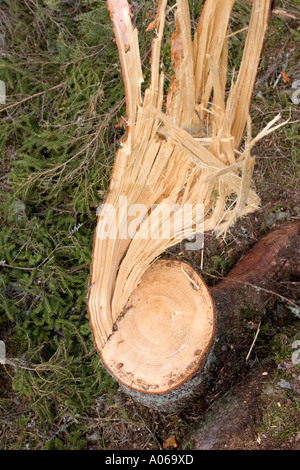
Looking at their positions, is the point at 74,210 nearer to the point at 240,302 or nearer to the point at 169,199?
the point at 169,199

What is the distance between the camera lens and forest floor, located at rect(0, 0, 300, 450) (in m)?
2.83

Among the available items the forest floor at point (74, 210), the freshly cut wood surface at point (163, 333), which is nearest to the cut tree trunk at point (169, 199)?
the freshly cut wood surface at point (163, 333)

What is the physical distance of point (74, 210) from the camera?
313 cm

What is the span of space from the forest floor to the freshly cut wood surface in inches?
20.3

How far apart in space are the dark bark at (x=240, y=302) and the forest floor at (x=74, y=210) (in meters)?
0.08

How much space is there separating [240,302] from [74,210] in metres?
1.41

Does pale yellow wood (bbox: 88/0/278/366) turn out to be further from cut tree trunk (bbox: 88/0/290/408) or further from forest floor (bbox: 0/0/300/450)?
forest floor (bbox: 0/0/300/450)

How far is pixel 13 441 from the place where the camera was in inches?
115

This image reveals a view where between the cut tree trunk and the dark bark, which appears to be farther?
the dark bark

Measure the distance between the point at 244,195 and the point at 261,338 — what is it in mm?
1016

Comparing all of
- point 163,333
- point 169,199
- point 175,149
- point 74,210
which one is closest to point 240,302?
point 163,333

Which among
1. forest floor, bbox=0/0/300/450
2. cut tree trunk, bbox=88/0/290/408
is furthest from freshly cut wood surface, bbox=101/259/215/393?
forest floor, bbox=0/0/300/450

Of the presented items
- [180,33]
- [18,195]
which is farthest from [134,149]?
[18,195]
